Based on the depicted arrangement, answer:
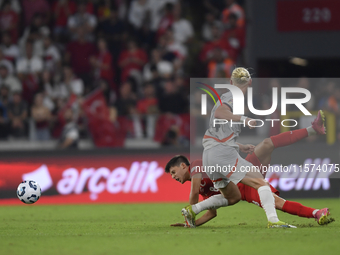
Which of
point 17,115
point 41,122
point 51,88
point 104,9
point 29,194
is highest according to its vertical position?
point 104,9

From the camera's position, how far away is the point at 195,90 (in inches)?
479

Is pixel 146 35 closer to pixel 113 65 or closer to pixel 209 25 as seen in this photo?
pixel 113 65

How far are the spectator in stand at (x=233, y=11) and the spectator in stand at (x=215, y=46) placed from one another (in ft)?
1.07

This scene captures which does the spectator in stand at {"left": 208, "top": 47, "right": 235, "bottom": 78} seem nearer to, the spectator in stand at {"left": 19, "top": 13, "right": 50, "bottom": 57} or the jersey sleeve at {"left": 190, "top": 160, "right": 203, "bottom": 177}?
the spectator in stand at {"left": 19, "top": 13, "right": 50, "bottom": 57}

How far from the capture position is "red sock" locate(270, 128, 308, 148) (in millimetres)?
7430

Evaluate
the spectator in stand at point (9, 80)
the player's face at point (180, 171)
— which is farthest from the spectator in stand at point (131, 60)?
the player's face at point (180, 171)

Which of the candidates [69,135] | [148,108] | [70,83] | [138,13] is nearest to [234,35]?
[138,13]

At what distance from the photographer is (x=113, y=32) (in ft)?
48.2

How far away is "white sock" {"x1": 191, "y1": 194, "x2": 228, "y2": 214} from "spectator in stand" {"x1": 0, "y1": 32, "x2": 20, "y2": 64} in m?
8.70

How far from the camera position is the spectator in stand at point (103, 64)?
46.0 feet

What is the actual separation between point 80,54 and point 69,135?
321cm

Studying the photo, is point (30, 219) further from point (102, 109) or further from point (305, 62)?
point (305, 62)

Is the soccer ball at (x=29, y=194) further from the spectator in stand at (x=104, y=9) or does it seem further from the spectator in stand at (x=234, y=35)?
the spectator in stand at (x=104, y=9)

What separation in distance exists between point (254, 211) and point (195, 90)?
11.4 feet
